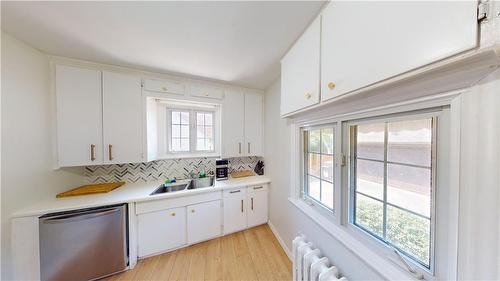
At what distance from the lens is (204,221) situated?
202 centimetres

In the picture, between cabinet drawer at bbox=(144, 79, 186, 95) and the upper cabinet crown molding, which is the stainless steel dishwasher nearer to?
cabinet drawer at bbox=(144, 79, 186, 95)

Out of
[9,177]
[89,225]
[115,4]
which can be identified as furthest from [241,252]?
[115,4]

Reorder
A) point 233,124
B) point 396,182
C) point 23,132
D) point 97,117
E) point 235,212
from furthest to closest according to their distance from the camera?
point 233,124 → point 235,212 → point 97,117 → point 23,132 → point 396,182

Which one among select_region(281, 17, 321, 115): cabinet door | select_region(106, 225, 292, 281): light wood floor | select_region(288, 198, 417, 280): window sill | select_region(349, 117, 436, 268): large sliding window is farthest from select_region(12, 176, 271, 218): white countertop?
select_region(349, 117, 436, 268): large sliding window

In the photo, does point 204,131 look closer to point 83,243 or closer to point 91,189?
point 91,189

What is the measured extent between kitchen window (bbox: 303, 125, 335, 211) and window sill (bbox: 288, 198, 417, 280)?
148 millimetres

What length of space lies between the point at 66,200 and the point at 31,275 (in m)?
0.61

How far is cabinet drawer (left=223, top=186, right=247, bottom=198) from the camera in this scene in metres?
2.15

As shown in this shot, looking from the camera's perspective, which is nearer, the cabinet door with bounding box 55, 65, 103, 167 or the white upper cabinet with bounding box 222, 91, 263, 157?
the cabinet door with bounding box 55, 65, 103, 167

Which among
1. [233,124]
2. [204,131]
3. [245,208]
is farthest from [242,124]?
[245,208]

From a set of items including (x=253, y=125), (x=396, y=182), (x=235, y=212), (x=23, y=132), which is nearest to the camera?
(x=396, y=182)

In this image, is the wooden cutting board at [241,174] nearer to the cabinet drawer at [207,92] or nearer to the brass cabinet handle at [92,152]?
the cabinet drawer at [207,92]

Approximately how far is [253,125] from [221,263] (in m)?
1.89

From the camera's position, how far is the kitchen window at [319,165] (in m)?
1.26
